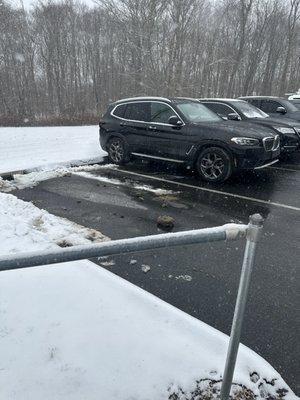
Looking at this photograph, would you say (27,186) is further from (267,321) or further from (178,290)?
(267,321)

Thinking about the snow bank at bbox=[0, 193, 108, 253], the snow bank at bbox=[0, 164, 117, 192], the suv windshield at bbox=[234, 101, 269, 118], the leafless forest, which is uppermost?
the leafless forest

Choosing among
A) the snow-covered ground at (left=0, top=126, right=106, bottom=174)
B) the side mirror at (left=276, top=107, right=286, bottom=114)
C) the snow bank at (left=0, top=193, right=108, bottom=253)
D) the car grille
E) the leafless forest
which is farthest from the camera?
the leafless forest

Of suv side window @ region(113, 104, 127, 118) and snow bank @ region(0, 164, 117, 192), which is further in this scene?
suv side window @ region(113, 104, 127, 118)

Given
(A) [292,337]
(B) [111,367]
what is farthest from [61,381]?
(A) [292,337]

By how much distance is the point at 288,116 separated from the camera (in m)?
12.4

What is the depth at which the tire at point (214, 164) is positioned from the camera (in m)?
8.20

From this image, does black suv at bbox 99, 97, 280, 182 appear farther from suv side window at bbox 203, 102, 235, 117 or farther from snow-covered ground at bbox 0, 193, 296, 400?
snow-covered ground at bbox 0, 193, 296, 400

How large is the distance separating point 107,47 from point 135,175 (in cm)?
2904

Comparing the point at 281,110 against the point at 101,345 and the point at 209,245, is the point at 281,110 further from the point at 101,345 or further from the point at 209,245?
the point at 101,345

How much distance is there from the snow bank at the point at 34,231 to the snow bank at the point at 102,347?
0.96 m

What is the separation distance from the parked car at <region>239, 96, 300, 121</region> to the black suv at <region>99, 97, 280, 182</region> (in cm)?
389

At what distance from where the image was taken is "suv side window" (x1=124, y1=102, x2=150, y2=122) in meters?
9.35

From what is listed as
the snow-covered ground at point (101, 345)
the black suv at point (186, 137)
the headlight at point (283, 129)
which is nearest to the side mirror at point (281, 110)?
the headlight at point (283, 129)

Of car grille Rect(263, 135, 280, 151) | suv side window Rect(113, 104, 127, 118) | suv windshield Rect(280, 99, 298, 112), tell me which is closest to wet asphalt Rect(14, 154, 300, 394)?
car grille Rect(263, 135, 280, 151)
